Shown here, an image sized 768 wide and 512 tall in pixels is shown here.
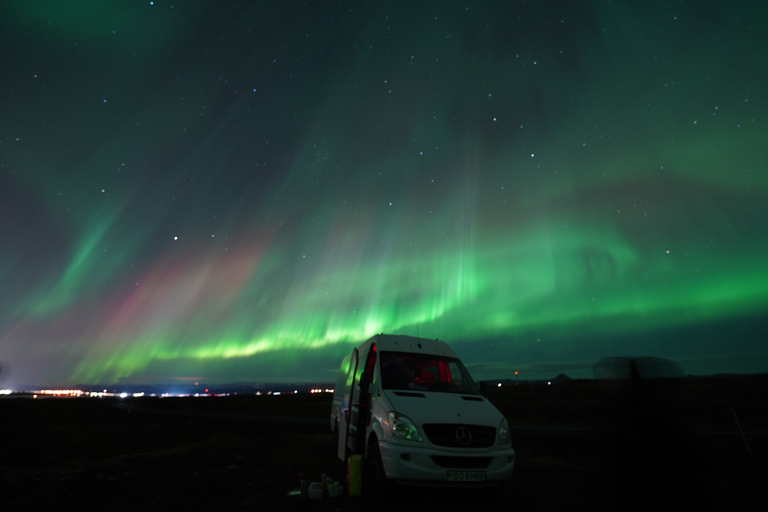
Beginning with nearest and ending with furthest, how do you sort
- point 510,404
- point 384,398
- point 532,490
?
point 384,398 < point 532,490 < point 510,404

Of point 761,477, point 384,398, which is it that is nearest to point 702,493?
point 384,398

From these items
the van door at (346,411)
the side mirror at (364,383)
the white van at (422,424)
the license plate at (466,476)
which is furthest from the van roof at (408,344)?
the license plate at (466,476)

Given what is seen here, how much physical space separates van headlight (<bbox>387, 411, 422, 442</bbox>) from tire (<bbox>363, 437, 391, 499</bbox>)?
0.60m

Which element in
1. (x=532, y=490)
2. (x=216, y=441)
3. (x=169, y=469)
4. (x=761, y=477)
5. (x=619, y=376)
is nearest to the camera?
(x=619, y=376)

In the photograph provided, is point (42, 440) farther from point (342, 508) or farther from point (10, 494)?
point (342, 508)

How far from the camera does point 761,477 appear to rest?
880 cm

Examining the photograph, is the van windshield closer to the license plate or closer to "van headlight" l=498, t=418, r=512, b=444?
"van headlight" l=498, t=418, r=512, b=444

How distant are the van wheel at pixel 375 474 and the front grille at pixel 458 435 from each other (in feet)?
3.05

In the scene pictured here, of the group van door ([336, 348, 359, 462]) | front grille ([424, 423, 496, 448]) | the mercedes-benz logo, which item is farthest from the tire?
van door ([336, 348, 359, 462])

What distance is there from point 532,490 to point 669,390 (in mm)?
5747

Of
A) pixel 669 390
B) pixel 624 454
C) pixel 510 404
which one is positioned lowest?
pixel 510 404

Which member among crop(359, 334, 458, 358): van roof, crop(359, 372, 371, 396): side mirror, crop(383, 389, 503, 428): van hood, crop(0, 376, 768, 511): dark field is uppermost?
crop(359, 334, 458, 358): van roof

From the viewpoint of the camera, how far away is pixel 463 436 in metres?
6.61

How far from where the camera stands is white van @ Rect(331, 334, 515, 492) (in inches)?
253
